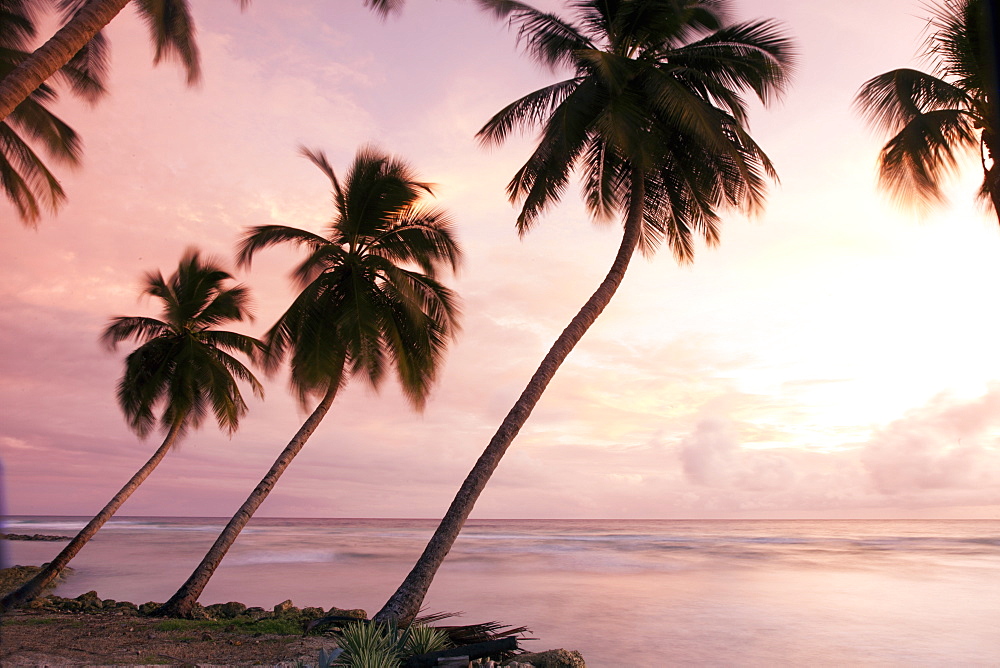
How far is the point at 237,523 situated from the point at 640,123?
34.2ft

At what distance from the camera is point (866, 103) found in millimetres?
9094

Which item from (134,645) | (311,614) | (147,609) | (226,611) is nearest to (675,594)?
(311,614)

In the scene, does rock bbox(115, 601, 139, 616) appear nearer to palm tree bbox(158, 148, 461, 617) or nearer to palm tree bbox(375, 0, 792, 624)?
palm tree bbox(158, 148, 461, 617)

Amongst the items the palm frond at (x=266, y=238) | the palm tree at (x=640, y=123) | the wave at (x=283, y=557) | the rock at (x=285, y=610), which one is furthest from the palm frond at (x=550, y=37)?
the wave at (x=283, y=557)

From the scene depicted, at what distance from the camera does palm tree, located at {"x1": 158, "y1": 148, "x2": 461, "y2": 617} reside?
1285cm

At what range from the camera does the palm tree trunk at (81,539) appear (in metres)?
13.6

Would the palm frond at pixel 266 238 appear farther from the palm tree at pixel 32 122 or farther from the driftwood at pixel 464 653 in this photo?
the driftwood at pixel 464 653

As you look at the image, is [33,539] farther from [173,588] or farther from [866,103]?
[866,103]

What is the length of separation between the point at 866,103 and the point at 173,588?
21.4m

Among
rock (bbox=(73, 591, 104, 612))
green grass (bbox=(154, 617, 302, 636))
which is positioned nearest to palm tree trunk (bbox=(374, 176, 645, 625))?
green grass (bbox=(154, 617, 302, 636))

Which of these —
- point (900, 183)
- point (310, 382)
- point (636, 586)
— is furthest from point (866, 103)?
point (636, 586)

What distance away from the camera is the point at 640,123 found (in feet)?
33.1

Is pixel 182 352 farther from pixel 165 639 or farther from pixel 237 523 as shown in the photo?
pixel 165 639

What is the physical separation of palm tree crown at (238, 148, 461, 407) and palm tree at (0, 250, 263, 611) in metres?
3.71
